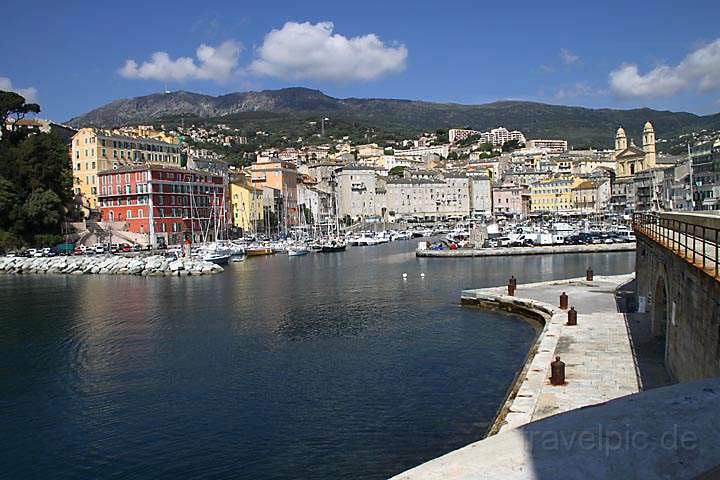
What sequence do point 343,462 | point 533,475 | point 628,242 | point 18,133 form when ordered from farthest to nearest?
point 18,133
point 628,242
point 343,462
point 533,475

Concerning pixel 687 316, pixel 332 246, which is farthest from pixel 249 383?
pixel 332 246

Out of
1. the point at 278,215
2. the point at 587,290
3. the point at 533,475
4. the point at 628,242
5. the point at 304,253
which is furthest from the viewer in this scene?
the point at 278,215

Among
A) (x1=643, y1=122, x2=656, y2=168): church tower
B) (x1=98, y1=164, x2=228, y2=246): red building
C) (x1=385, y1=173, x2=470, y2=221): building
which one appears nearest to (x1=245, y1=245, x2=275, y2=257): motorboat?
(x1=98, y1=164, x2=228, y2=246): red building

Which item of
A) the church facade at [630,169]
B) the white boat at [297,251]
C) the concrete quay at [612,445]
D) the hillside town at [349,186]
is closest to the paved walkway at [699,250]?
the concrete quay at [612,445]

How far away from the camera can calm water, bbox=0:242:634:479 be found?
504 inches

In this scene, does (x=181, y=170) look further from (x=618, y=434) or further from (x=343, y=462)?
(x=618, y=434)

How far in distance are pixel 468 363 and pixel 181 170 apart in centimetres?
6529

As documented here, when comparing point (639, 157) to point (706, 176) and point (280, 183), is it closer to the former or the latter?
point (706, 176)

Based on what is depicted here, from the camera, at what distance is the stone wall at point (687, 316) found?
9.81m

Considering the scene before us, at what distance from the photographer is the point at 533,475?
5902mm

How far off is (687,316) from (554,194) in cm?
A: 12879

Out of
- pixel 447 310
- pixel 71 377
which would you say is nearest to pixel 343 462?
pixel 71 377

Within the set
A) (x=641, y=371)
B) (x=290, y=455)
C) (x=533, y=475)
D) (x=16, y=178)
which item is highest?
(x=16, y=178)

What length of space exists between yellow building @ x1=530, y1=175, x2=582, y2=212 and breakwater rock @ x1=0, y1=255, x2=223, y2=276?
95149 millimetres
